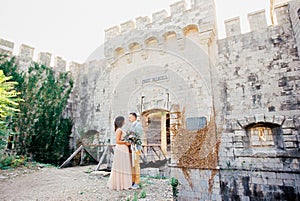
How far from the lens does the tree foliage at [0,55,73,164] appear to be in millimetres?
7742

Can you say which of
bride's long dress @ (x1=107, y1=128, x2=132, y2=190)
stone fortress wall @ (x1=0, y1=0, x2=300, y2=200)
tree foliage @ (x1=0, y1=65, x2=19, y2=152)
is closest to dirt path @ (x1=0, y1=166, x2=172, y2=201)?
bride's long dress @ (x1=107, y1=128, x2=132, y2=190)

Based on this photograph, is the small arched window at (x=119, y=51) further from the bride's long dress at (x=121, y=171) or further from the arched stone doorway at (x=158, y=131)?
the bride's long dress at (x=121, y=171)

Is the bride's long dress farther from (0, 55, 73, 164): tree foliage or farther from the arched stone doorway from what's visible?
(0, 55, 73, 164): tree foliage

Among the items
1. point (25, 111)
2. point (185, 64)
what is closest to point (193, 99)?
point (185, 64)

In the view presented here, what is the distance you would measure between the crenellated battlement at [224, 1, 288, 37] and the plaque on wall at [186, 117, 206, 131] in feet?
10.0

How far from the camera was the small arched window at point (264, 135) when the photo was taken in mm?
5070

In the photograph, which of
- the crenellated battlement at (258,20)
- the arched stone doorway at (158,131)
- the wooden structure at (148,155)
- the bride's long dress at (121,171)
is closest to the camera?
the bride's long dress at (121,171)

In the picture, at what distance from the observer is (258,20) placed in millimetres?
5723

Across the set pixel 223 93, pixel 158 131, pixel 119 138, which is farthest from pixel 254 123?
pixel 158 131

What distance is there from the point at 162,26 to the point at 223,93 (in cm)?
340

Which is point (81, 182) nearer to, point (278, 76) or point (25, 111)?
point (25, 111)

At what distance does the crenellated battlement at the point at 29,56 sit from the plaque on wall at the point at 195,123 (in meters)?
7.20

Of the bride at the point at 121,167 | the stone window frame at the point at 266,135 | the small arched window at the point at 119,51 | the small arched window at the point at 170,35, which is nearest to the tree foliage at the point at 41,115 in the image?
the small arched window at the point at 119,51

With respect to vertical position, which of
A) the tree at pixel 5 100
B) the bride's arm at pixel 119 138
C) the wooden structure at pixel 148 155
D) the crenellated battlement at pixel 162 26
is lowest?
the wooden structure at pixel 148 155
